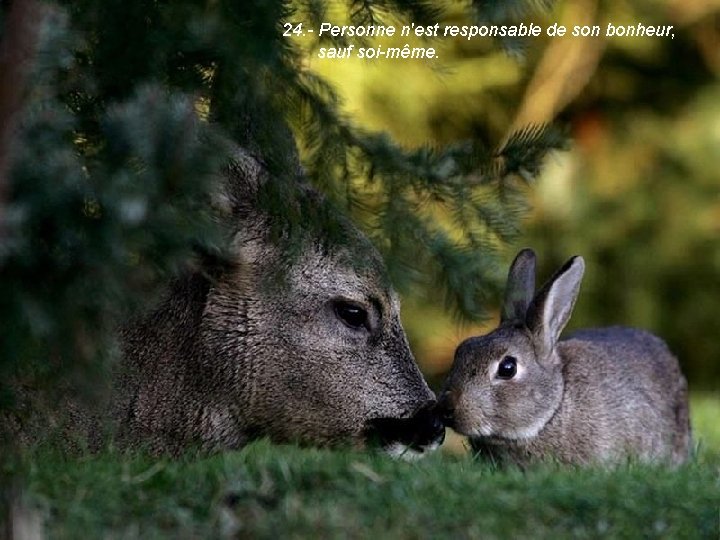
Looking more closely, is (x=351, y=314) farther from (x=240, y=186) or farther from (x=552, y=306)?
(x=552, y=306)

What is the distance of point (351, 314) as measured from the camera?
663 centimetres

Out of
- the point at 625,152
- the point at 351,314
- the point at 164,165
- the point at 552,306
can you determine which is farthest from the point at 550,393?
the point at 625,152

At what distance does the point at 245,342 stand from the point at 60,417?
32.6 inches

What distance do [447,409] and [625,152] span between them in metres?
7.90

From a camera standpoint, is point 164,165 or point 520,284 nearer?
point 164,165

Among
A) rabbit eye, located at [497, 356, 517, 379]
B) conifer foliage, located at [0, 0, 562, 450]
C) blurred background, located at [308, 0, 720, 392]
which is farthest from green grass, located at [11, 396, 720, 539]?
blurred background, located at [308, 0, 720, 392]

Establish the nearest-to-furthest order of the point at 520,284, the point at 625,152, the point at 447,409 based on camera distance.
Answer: the point at 447,409
the point at 520,284
the point at 625,152

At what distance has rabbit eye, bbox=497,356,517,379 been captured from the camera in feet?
23.5

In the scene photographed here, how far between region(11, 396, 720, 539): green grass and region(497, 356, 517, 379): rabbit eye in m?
1.40

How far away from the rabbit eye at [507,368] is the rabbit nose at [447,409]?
33 centimetres

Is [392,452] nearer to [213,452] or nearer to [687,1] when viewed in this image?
[213,452]

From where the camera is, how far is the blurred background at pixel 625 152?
1387cm

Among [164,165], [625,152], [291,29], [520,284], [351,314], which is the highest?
[625,152]

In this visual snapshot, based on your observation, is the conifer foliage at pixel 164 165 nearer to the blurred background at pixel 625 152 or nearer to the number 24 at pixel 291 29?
the number 24 at pixel 291 29
